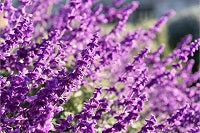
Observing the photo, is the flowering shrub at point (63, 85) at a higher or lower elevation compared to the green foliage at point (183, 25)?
lower

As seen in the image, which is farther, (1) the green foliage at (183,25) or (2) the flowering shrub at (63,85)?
(1) the green foliage at (183,25)

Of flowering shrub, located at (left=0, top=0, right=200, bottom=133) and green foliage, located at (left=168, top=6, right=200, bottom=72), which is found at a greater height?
green foliage, located at (left=168, top=6, right=200, bottom=72)

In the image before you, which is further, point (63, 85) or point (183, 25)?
point (183, 25)

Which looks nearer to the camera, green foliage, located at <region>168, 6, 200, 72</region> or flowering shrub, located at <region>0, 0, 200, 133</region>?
flowering shrub, located at <region>0, 0, 200, 133</region>

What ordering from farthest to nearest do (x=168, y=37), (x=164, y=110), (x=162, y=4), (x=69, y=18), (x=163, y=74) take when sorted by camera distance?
1. (x=162, y=4)
2. (x=168, y=37)
3. (x=164, y=110)
4. (x=163, y=74)
5. (x=69, y=18)

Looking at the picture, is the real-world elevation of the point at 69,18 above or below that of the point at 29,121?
above

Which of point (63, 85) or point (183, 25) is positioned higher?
point (183, 25)

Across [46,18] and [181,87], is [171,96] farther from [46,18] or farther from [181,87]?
[46,18]

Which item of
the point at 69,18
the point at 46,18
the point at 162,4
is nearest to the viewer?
the point at 69,18

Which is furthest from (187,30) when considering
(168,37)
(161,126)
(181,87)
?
(161,126)

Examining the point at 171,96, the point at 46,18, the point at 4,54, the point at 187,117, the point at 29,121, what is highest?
the point at 46,18

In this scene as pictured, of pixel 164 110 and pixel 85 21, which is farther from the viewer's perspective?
pixel 164 110
